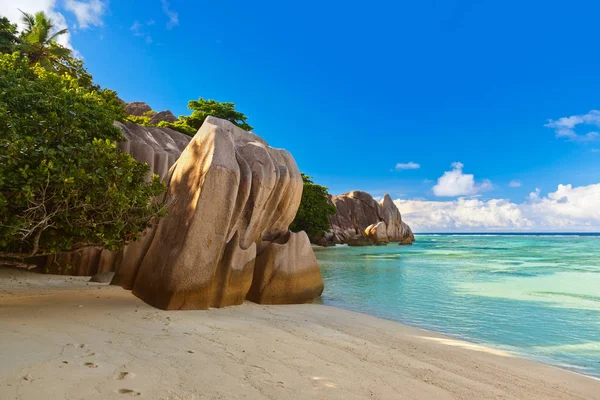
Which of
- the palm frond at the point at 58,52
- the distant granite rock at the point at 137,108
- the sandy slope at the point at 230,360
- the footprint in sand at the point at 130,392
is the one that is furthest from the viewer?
the distant granite rock at the point at 137,108

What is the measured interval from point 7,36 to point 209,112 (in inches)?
508

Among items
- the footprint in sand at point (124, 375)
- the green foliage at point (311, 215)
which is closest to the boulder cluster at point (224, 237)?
the footprint in sand at point (124, 375)

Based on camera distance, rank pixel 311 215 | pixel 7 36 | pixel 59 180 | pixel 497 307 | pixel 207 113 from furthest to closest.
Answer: pixel 311 215
pixel 207 113
pixel 7 36
pixel 497 307
pixel 59 180

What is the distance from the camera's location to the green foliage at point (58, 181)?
5246 millimetres

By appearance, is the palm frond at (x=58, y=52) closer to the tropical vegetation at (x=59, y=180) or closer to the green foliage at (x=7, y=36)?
the green foliage at (x=7, y=36)

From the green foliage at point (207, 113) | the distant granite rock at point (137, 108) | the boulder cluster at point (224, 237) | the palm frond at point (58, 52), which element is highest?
the distant granite rock at point (137, 108)

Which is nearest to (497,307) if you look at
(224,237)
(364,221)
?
(224,237)

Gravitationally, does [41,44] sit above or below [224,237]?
above

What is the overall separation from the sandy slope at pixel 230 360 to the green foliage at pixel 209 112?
23.4 meters

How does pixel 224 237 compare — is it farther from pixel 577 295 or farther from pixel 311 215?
pixel 311 215

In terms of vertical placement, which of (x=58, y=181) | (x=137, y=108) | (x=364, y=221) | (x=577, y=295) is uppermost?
(x=137, y=108)

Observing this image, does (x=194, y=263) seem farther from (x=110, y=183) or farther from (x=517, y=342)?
(x=517, y=342)

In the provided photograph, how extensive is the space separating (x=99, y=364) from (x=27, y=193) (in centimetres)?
285

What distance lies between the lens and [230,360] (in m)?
4.15
